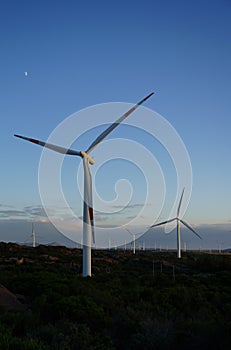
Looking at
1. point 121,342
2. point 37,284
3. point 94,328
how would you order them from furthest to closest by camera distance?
1. point 37,284
2. point 94,328
3. point 121,342

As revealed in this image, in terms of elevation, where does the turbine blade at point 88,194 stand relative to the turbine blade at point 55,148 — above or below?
below

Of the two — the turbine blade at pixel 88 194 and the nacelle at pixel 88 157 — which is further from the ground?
the nacelle at pixel 88 157

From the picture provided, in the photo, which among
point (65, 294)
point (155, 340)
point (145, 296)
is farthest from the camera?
point (145, 296)

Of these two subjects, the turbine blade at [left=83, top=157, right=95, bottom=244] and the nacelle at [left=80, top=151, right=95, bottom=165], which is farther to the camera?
the nacelle at [left=80, top=151, right=95, bottom=165]

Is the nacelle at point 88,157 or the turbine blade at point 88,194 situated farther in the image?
the nacelle at point 88,157

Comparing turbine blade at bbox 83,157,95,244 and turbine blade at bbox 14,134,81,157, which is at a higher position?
turbine blade at bbox 14,134,81,157

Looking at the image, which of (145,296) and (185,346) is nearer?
(185,346)

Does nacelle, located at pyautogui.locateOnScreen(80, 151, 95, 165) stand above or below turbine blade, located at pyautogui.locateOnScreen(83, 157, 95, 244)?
above

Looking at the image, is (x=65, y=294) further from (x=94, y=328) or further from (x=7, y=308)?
(x=94, y=328)

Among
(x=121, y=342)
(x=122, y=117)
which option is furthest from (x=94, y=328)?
(x=122, y=117)

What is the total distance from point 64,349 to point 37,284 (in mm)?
11966

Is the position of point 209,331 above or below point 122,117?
below

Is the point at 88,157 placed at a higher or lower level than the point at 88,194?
higher

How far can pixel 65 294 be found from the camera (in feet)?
60.7
